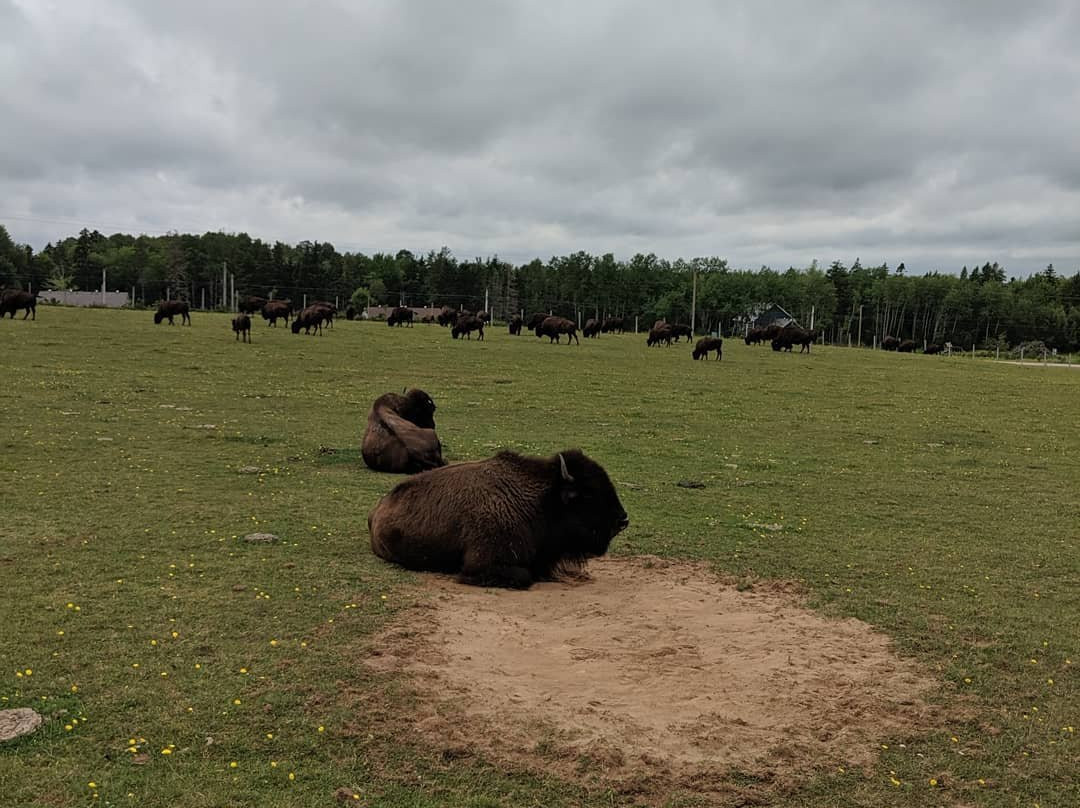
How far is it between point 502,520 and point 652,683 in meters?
2.77

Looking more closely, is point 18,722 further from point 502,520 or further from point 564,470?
point 564,470

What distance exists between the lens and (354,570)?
24.8 feet

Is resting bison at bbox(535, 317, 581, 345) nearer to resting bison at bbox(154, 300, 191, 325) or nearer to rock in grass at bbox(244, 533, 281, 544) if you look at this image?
resting bison at bbox(154, 300, 191, 325)

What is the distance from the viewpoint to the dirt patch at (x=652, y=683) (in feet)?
14.6

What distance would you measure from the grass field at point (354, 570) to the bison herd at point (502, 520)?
46cm

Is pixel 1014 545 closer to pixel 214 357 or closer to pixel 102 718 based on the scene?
pixel 102 718

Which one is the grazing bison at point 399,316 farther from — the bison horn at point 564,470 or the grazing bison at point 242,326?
the bison horn at point 564,470

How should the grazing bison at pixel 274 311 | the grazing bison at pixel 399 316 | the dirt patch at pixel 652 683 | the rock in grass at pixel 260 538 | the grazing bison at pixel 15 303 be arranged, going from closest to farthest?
1. the dirt patch at pixel 652 683
2. the rock in grass at pixel 260 538
3. the grazing bison at pixel 15 303
4. the grazing bison at pixel 274 311
5. the grazing bison at pixel 399 316

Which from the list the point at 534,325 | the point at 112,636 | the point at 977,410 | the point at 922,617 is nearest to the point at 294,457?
the point at 112,636

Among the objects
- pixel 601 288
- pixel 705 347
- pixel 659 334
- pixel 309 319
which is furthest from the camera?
pixel 601 288

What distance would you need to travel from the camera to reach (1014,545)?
9.59 metres

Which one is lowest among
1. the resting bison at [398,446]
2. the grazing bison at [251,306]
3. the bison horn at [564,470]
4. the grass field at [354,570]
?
the grass field at [354,570]

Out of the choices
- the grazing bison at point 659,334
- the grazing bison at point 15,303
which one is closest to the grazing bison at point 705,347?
the grazing bison at point 659,334

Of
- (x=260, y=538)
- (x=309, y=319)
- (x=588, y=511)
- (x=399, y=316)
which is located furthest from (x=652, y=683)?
Result: (x=399, y=316)
